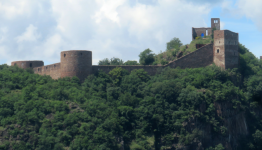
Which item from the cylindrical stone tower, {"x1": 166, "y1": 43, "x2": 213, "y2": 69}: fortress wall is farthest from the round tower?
{"x1": 166, "y1": 43, "x2": 213, "y2": 69}: fortress wall

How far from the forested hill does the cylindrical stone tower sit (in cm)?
112

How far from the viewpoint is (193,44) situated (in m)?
69.6

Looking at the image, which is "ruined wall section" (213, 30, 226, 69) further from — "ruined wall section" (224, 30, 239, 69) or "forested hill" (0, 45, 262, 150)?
"forested hill" (0, 45, 262, 150)

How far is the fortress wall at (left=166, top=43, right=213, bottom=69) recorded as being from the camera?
64.6 metres

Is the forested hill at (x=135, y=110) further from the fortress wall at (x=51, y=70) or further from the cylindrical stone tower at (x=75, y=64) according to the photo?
the fortress wall at (x=51, y=70)

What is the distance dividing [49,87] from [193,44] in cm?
2388

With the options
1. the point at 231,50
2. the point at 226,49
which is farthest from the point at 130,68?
the point at 231,50

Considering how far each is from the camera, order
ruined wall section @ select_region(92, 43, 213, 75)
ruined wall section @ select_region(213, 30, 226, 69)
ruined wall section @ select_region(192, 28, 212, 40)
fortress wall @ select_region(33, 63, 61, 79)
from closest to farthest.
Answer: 1. fortress wall @ select_region(33, 63, 61, 79)
2. ruined wall section @ select_region(213, 30, 226, 69)
3. ruined wall section @ select_region(92, 43, 213, 75)
4. ruined wall section @ select_region(192, 28, 212, 40)

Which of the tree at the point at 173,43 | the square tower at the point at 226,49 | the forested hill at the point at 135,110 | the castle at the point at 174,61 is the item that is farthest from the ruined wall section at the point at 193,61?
the tree at the point at 173,43

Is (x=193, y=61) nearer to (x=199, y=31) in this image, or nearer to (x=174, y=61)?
(x=174, y=61)

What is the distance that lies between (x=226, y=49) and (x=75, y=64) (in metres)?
20.4

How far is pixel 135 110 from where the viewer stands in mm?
55562

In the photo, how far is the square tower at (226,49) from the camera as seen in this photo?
2445 inches

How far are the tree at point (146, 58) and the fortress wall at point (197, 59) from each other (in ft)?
14.2
